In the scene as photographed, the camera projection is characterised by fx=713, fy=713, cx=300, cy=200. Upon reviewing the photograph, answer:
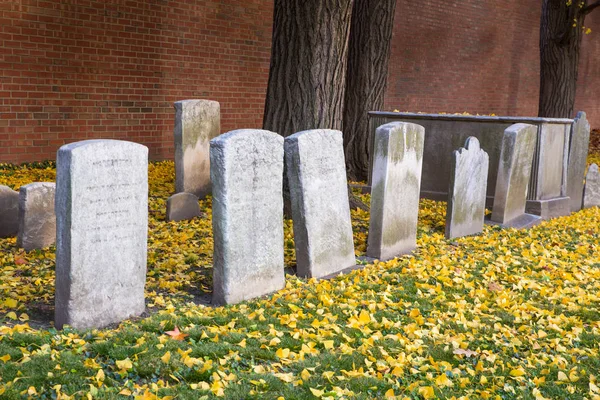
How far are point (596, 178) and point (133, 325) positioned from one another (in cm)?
830

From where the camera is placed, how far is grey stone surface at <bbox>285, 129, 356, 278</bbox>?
5.46m

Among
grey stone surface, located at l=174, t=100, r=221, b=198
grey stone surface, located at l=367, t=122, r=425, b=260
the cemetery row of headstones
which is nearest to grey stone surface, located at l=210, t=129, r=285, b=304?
the cemetery row of headstones

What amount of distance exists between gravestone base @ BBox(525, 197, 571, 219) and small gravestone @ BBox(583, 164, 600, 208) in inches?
31.0

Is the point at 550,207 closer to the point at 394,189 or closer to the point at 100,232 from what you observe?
the point at 394,189

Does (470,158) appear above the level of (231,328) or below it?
above

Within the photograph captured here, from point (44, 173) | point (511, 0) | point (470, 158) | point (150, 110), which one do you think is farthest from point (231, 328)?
point (511, 0)

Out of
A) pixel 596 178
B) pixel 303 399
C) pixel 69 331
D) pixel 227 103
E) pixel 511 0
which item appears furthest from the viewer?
pixel 511 0

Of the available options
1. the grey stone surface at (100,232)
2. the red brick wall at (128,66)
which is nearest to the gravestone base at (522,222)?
the grey stone surface at (100,232)

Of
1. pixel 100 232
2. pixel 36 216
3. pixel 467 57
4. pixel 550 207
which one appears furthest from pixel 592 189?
pixel 467 57

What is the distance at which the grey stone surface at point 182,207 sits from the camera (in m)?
7.30

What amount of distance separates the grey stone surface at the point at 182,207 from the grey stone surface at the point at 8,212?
4.90 ft

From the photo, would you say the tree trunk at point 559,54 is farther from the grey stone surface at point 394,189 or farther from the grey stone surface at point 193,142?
the grey stone surface at point 394,189

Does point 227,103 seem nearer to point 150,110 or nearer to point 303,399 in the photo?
point 150,110

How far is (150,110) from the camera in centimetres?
1152
